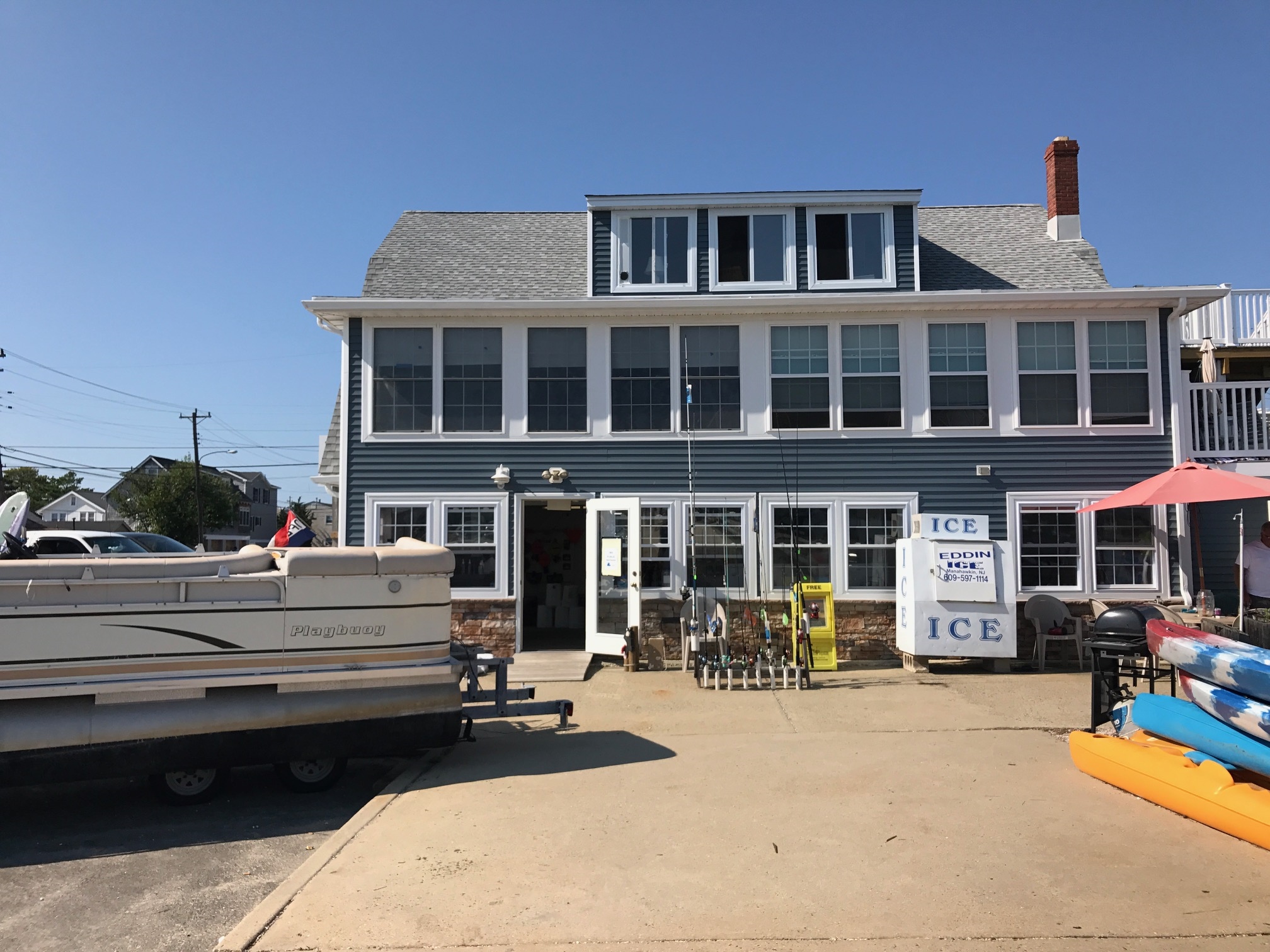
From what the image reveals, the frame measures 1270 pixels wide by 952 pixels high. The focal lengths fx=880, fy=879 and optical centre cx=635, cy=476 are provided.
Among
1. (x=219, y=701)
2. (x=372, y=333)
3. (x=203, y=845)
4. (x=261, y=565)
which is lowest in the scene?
(x=203, y=845)

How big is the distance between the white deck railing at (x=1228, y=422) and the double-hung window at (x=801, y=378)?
490cm

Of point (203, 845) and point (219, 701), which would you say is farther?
point (219, 701)

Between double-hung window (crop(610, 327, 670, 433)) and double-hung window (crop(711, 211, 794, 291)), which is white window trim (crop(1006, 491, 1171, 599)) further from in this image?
double-hung window (crop(610, 327, 670, 433))

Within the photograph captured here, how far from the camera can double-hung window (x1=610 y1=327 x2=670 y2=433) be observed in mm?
12023

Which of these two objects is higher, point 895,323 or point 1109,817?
point 895,323

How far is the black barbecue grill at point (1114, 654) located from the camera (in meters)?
6.67

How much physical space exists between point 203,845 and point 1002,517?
9930 millimetres

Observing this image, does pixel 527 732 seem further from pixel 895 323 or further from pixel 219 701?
pixel 895 323

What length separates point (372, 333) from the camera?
1210 cm

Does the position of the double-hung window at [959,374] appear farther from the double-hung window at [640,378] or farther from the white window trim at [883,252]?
the double-hung window at [640,378]

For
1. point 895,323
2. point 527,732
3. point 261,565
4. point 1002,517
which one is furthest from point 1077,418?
point 261,565

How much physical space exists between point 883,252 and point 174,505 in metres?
44.1

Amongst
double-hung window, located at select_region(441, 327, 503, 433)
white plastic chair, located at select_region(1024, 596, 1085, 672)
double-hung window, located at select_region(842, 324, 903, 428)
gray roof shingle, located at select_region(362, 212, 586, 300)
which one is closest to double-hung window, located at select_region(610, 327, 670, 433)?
gray roof shingle, located at select_region(362, 212, 586, 300)

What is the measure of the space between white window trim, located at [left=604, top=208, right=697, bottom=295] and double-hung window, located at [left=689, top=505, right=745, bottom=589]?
3118mm
